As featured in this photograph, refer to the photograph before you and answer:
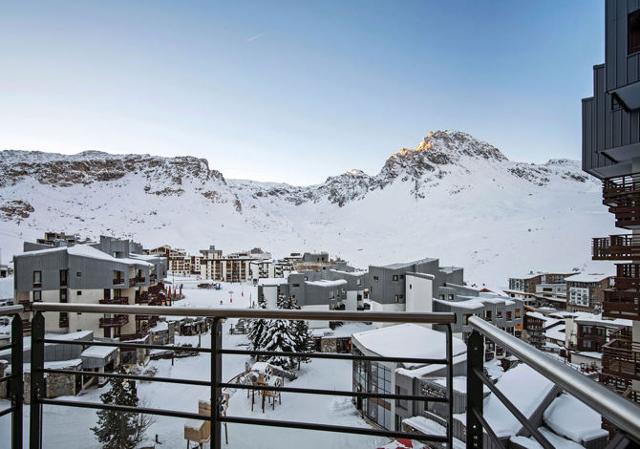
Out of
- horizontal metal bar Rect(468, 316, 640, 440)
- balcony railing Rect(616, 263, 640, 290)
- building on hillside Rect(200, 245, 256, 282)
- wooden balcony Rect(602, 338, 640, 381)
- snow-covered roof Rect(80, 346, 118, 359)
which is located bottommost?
building on hillside Rect(200, 245, 256, 282)

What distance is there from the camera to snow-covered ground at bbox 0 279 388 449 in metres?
4.66

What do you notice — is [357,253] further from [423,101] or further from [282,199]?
[282,199]

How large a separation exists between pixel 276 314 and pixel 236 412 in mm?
9959

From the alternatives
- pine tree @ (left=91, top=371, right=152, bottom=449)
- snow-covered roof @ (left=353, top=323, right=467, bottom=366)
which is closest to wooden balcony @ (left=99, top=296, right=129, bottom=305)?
pine tree @ (left=91, top=371, right=152, bottom=449)

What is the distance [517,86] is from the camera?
70.4ft

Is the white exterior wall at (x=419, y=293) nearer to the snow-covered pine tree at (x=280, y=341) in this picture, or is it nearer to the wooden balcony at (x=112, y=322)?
the snow-covered pine tree at (x=280, y=341)

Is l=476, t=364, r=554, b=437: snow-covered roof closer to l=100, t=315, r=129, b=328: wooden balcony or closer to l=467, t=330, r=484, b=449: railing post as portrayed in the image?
l=467, t=330, r=484, b=449: railing post

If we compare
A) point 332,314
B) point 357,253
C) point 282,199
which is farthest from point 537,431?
point 282,199

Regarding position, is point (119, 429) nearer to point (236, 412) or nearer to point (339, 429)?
point (236, 412)

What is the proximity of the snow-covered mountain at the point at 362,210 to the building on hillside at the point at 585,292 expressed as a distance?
11639 millimetres

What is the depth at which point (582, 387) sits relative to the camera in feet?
2.20

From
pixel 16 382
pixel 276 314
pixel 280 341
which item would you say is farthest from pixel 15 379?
pixel 280 341

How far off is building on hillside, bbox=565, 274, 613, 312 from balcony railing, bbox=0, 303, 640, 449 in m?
30.7

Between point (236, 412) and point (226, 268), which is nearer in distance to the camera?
point (236, 412)
